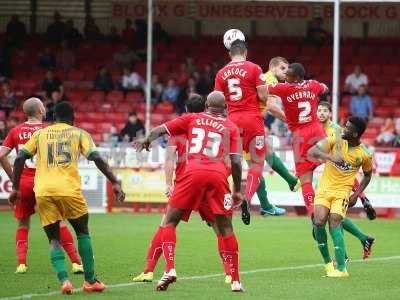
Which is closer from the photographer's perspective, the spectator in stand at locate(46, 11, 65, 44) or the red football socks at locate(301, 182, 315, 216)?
the red football socks at locate(301, 182, 315, 216)

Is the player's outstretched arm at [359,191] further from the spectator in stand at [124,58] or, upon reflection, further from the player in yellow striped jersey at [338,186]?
the spectator in stand at [124,58]

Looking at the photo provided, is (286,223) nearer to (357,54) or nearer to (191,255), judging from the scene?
(191,255)

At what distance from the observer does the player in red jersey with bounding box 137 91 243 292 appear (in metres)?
13.6

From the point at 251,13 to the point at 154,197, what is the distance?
401 inches

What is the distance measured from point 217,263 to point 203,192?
13.2ft

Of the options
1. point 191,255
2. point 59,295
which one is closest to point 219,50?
point 191,255

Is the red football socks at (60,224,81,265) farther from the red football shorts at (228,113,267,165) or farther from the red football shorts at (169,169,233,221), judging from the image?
the red football shorts at (228,113,267,165)

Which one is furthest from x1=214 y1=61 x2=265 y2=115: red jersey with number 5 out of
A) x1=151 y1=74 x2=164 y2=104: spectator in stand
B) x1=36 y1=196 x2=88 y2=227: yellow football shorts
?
x1=151 y1=74 x2=164 y2=104: spectator in stand

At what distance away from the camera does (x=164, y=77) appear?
36.2m

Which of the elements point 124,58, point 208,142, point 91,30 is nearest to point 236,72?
point 208,142

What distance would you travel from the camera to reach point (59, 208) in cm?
1362

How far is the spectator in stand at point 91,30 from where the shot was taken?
3794cm

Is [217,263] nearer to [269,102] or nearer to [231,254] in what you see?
[269,102]

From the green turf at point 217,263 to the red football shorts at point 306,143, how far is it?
54.9 inches
